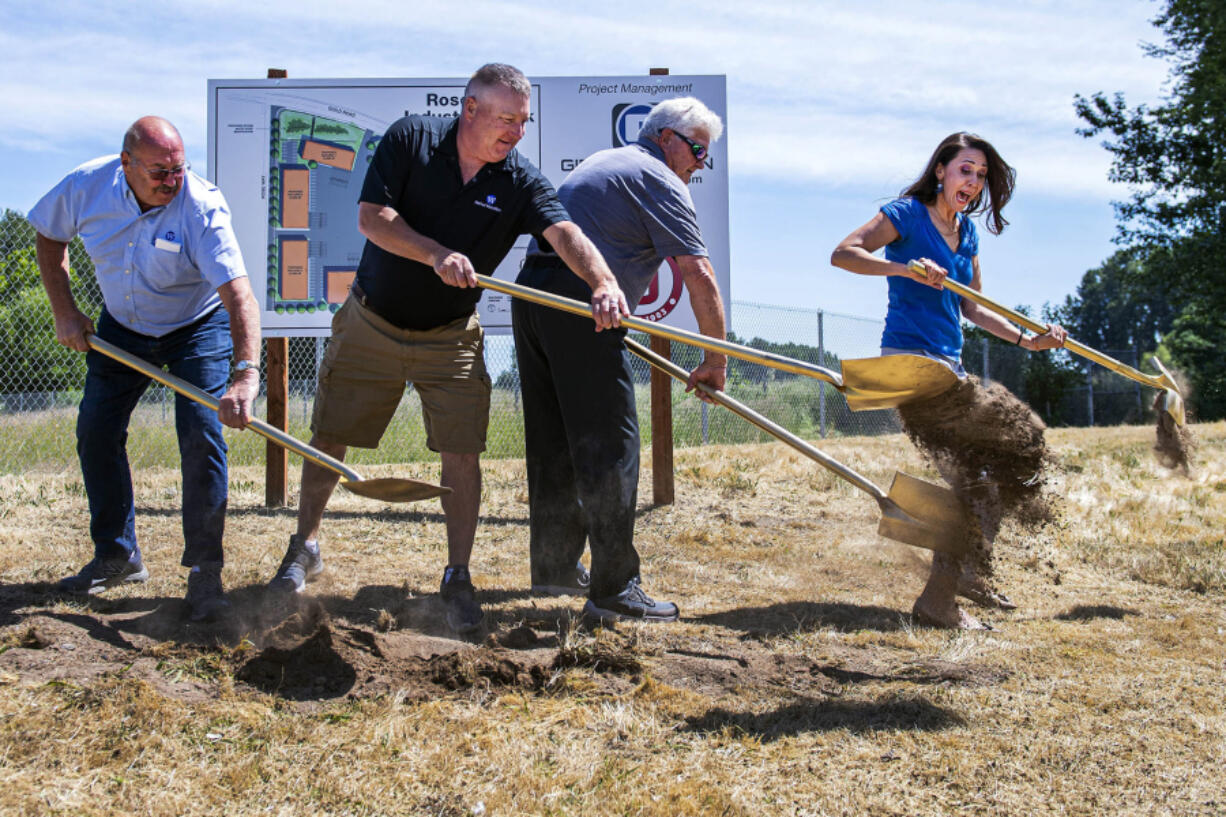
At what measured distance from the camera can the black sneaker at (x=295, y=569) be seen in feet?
13.2

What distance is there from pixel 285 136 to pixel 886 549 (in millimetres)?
5049

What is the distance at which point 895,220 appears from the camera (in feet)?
13.8

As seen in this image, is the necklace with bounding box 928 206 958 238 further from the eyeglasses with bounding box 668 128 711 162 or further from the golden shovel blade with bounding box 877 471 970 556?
the golden shovel blade with bounding box 877 471 970 556

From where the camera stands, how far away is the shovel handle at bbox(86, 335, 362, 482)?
3.64 m

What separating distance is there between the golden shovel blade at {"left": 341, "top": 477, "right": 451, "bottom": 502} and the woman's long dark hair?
2.37m

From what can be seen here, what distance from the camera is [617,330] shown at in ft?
12.8

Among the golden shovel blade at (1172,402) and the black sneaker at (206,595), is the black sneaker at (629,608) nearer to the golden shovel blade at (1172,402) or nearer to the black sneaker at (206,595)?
the black sneaker at (206,595)

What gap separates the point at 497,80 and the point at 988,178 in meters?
2.20

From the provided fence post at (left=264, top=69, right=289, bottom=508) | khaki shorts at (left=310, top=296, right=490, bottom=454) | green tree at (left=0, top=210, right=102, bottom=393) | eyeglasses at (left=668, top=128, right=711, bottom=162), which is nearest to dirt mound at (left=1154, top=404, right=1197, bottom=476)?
eyeglasses at (left=668, top=128, right=711, bottom=162)

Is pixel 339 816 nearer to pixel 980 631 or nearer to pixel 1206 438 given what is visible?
pixel 980 631

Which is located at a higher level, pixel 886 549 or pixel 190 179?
pixel 190 179

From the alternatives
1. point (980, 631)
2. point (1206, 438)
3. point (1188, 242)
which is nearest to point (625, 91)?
point (980, 631)

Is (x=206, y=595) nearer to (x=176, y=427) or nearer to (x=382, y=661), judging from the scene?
(x=176, y=427)

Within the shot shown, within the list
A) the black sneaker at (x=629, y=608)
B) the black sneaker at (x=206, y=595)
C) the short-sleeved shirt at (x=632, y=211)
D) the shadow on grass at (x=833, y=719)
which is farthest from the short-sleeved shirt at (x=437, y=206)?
the shadow on grass at (x=833, y=719)
